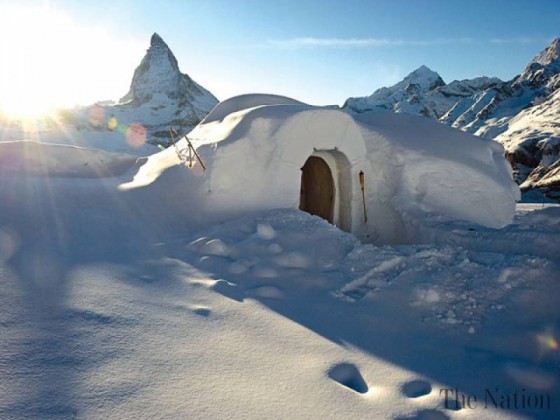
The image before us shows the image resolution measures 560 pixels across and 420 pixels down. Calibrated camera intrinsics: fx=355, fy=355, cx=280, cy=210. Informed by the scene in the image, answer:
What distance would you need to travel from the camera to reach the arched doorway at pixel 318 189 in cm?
872

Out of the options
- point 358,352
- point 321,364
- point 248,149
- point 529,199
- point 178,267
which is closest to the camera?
point 321,364

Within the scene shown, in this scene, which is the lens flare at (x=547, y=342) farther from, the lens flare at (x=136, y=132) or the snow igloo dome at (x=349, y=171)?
the lens flare at (x=136, y=132)

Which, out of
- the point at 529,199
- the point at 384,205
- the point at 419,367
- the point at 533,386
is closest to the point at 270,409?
the point at 419,367

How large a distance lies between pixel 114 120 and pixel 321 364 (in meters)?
91.5

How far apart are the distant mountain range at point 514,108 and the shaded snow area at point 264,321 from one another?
18064 millimetres

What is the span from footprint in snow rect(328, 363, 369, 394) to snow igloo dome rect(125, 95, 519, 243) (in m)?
3.92

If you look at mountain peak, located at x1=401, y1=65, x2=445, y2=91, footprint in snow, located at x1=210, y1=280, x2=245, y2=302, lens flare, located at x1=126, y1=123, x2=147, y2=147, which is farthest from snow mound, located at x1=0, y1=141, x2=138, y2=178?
mountain peak, located at x1=401, y1=65, x2=445, y2=91

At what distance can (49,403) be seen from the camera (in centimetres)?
176

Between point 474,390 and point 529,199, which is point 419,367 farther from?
point 529,199

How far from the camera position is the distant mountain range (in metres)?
37.2

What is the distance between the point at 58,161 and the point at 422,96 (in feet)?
436

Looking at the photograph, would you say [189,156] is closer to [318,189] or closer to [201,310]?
[318,189]

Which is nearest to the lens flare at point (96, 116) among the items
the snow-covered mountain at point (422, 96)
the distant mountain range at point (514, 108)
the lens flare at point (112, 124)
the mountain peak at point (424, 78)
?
the lens flare at point (112, 124)

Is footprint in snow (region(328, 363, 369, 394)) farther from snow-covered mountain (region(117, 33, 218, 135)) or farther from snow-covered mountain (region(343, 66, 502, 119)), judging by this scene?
snow-covered mountain (region(343, 66, 502, 119))
